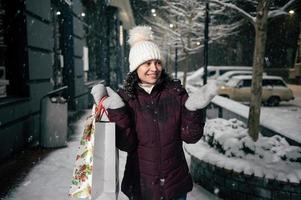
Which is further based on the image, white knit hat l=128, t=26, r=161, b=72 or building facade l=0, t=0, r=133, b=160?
building facade l=0, t=0, r=133, b=160

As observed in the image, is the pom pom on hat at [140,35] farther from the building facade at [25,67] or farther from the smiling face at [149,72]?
the building facade at [25,67]

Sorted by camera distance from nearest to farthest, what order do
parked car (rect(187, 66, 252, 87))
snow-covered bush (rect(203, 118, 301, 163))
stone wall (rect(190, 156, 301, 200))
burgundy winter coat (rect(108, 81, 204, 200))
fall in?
burgundy winter coat (rect(108, 81, 204, 200))
stone wall (rect(190, 156, 301, 200))
snow-covered bush (rect(203, 118, 301, 163))
parked car (rect(187, 66, 252, 87))

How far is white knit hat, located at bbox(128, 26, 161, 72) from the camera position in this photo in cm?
255

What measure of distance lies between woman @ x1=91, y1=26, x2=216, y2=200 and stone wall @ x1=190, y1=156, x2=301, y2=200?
1.90 metres

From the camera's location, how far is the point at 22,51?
6633 millimetres

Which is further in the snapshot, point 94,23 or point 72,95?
point 94,23

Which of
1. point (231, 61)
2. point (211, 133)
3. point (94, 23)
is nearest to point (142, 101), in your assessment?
point (211, 133)

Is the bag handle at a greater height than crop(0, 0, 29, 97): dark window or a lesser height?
lesser

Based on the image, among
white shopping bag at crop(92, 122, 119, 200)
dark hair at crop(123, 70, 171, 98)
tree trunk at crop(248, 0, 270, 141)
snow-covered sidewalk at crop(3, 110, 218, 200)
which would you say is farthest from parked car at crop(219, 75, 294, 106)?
white shopping bag at crop(92, 122, 119, 200)

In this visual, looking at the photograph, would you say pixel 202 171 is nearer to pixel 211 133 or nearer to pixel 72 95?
pixel 211 133

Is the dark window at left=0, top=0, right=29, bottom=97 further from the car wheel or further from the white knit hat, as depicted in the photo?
the car wheel

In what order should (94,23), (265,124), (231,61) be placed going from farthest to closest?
(231,61)
(94,23)
(265,124)

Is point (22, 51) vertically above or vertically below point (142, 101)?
above

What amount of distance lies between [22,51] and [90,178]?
16.0 ft
